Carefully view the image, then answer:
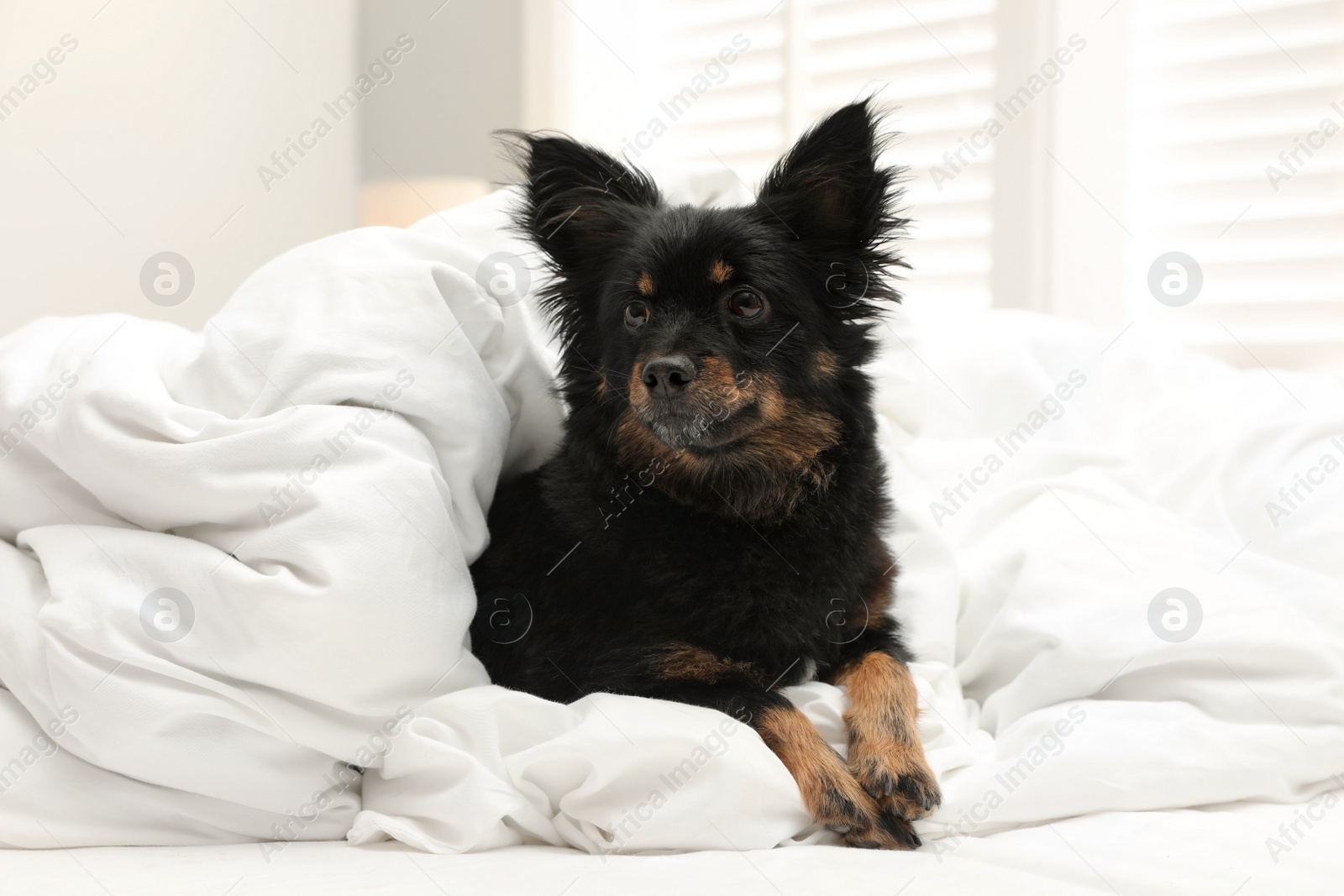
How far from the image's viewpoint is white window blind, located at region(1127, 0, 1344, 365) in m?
3.12

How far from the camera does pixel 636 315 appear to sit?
1810mm

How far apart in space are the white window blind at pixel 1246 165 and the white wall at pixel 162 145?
358 centimetres

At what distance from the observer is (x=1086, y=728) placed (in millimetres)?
1604

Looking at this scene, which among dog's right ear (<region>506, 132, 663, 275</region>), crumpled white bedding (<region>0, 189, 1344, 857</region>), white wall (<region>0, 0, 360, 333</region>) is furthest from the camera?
white wall (<region>0, 0, 360, 333</region>)

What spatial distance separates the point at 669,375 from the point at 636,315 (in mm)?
250

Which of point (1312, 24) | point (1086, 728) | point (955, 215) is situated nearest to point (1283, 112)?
point (1312, 24)

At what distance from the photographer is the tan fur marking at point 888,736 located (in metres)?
1.48

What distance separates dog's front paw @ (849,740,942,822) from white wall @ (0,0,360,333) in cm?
329

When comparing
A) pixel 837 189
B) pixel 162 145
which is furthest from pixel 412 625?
pixel 162 145

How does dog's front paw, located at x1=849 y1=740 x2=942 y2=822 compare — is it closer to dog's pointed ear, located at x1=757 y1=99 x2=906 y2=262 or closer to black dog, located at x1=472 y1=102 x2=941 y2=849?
black dog, located at x1=472 y1=102 x2=941 y2=849

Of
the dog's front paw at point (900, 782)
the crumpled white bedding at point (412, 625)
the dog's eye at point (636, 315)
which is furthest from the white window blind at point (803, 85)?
the dog's front paw at point (900, 782)

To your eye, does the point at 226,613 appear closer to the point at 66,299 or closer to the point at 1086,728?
the point at 1086,728

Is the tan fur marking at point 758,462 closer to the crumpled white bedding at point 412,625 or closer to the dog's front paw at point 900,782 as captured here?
the crumpled white bedding at point 412,625

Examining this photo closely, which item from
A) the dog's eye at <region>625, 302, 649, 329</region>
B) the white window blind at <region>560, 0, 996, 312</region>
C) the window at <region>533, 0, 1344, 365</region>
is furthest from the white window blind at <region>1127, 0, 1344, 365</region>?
the dog's eye at <region>625, 302, 649, 329</region>
